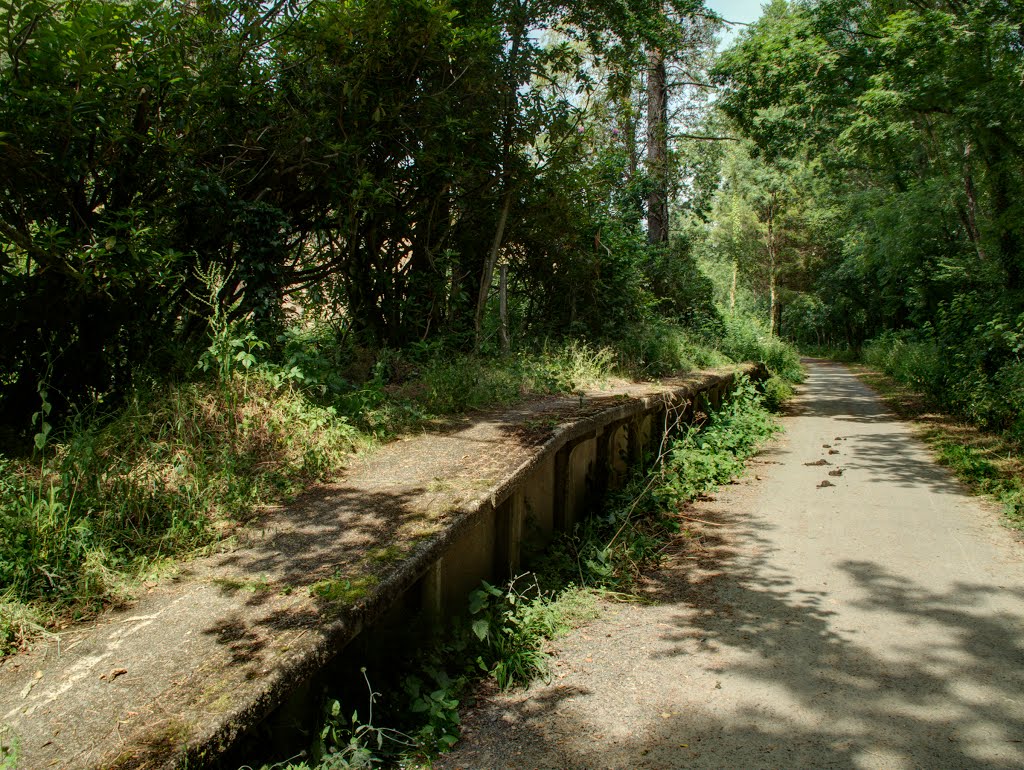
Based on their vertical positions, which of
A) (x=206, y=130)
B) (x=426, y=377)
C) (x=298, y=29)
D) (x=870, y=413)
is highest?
(x=298, y=29)

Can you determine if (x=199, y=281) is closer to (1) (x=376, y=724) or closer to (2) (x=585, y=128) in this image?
(1) (x=376, y=724)

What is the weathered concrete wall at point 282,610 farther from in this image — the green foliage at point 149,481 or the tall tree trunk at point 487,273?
the tall tree trunk at point 487,273

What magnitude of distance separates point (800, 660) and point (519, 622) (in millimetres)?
1596

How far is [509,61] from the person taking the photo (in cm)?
852

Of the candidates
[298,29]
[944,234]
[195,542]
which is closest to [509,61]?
[298,29]

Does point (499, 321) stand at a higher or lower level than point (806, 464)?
higher

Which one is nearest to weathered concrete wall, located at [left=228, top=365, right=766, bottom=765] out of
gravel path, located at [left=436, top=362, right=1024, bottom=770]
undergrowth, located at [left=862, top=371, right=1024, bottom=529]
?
gravel path, located at [left=436, top=362, right=1024, bottom=770]

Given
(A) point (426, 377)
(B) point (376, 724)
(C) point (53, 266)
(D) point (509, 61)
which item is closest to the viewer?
(B) point (376, 724)

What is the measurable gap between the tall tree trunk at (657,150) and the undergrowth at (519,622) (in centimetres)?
904

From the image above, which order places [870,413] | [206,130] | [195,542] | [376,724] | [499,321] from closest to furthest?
1. [376,724]
2. [195,542]
3. [206,130]
4. [499,321]
5. [870,413]

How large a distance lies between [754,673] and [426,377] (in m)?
4.17

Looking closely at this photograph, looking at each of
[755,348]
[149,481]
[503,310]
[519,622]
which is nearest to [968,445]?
[503,310]

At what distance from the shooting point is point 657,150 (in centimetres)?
1622

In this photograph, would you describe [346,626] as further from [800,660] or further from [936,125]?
[936,125]
